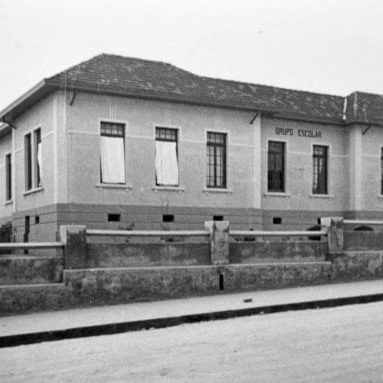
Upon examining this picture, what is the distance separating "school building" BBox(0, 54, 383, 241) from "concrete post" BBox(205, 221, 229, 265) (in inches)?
295

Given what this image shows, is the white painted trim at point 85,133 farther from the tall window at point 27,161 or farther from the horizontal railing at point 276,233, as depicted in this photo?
the horizontal railing at point 276,233

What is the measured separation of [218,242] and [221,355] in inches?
260

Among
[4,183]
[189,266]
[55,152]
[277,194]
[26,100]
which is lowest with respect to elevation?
[189,266]

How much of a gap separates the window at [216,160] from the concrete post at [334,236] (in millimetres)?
8066

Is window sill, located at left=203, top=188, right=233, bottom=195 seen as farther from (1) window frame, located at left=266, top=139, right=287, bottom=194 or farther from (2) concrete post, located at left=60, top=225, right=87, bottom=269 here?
(2) concrete post, located at left=60, top=225, right=87, bottom=269

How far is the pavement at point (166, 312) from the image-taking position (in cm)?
946

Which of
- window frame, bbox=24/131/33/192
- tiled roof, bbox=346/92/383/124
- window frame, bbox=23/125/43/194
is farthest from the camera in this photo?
tiled roof, bbox=346/92/383/124

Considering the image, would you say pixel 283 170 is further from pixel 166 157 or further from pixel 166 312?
pixel 166 312

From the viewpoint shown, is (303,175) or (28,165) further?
(303,175)

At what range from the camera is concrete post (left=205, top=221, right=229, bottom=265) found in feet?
45.0

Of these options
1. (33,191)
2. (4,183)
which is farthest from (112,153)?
(4,183)

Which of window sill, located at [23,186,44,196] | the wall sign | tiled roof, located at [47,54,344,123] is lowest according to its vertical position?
window sill, located at [23,186,44,196]

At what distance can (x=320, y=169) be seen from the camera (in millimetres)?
26281

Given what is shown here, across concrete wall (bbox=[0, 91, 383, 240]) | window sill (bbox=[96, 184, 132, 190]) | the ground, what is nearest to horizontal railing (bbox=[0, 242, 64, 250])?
the ground
